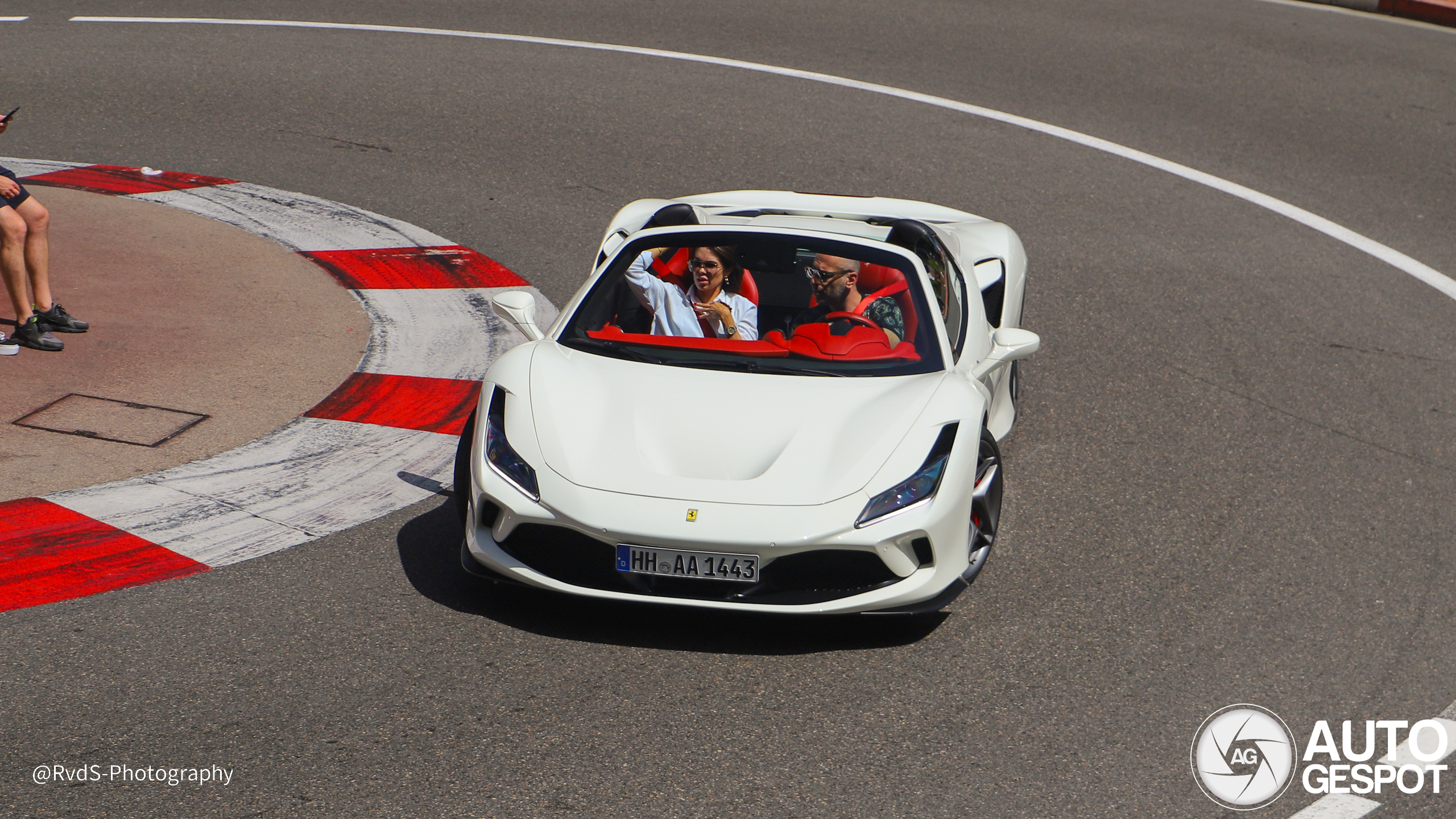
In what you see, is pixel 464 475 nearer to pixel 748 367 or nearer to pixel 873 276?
pixel 748 367

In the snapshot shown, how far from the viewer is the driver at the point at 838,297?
5.69m

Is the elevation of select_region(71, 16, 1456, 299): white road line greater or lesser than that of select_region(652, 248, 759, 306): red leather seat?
lesser

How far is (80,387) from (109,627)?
2.40 meters

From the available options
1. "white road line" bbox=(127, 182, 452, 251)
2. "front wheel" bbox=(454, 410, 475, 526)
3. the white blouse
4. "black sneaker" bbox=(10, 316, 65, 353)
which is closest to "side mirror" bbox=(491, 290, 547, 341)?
the white blouse

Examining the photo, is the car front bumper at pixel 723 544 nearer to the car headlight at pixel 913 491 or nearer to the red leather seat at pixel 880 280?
the car headlight at pixel 913 491

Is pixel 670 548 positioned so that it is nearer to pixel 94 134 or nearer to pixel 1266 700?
pixel 1266 700

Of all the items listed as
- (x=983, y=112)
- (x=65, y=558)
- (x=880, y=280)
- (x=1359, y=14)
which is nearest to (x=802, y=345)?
(x=880, y=280)

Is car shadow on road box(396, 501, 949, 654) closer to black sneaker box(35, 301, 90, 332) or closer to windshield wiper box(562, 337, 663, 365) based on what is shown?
windshield wiper box(562, 337, 663, 365)

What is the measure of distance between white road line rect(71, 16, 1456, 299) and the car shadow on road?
6092 millimetres

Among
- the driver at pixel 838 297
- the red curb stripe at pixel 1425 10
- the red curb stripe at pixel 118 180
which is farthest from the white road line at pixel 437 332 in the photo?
the red curb stripe at pixel 1425 10

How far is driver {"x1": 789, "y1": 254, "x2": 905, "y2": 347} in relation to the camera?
18.7ft

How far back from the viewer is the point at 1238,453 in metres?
6.57

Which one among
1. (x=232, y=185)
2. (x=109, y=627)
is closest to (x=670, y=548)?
(x=109, y=627)

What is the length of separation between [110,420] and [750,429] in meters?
3.23
